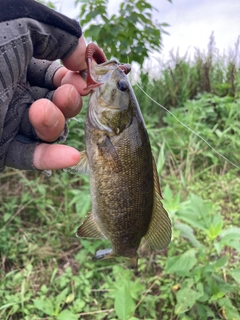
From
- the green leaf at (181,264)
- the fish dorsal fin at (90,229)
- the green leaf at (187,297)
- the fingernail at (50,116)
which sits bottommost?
the green leaf at (187,297)

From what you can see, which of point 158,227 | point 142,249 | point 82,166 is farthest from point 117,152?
point 142,249

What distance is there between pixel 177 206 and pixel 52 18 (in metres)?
1.34

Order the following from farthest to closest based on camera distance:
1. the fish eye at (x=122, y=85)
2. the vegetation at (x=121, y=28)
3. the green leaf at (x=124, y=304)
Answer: the vegetation at (x=121, y=28), the green leaf at (x=124, y=304), the fish eye at (x=122, y=85)

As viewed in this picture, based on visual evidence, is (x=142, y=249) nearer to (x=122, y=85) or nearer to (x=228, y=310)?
(x=228, y=310)

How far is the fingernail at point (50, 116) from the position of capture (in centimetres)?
124

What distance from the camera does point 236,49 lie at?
15.8 feet

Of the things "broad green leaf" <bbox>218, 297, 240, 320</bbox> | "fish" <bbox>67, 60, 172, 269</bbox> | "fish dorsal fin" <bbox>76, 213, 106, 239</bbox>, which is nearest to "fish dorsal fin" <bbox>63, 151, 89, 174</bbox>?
"fish" <bbox>67, 60, 172, 269</bbox>

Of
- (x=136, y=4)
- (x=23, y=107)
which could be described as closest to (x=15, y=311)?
(x=23, y=107)

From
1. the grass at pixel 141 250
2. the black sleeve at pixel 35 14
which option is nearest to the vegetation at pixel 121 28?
the grass at pixel 141 250

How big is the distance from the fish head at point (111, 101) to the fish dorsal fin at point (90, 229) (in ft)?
1.36

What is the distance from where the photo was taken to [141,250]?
2666 mm

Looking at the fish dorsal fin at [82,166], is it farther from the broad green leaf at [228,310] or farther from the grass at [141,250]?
the broad green leaf at [228,310]

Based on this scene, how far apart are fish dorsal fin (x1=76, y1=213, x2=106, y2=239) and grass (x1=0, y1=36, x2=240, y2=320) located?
42 cm

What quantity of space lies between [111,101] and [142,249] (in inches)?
62.5
